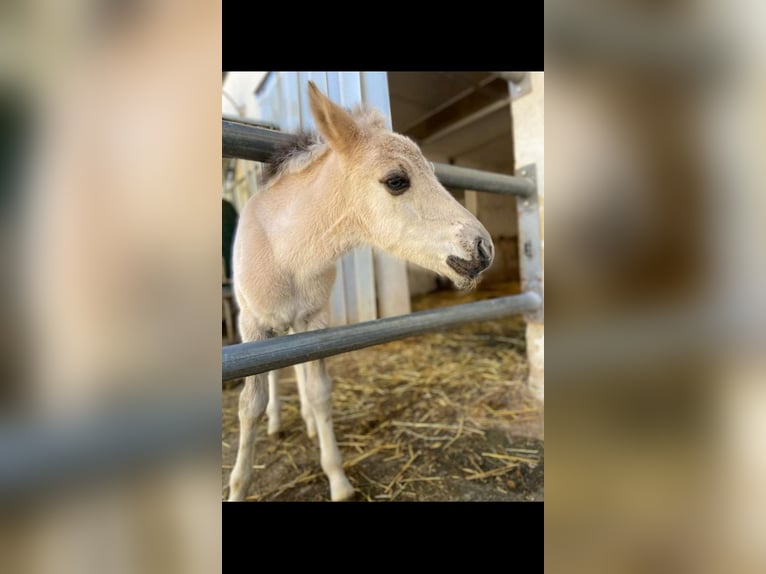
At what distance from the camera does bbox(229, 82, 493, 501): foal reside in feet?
2.57

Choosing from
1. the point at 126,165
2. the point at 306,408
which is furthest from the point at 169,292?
the point at 306,408

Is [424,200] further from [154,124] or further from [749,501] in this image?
[749,501]

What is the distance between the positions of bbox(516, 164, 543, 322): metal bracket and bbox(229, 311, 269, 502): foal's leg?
3.73ft

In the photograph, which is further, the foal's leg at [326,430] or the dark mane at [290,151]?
the foal's leg at [326,430]

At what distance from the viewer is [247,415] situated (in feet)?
2.99

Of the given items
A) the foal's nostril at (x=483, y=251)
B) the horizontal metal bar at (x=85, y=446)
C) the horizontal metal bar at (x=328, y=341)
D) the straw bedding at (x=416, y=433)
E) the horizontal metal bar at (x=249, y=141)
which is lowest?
the straw bedding at (x=416, y=433)

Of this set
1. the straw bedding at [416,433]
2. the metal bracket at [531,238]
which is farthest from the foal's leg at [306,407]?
the metal bracket at [531,238]

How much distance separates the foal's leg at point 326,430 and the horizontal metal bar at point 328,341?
0.36 metres

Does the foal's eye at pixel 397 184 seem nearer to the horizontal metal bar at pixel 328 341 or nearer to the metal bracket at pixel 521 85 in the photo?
the horizontal metal bar at pixel 328 341

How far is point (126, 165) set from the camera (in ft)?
1.23

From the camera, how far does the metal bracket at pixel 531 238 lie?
1395mm

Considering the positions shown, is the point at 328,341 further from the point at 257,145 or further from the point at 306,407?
the point at 306,407

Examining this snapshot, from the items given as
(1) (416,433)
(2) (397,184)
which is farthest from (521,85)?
(1) (416,433)

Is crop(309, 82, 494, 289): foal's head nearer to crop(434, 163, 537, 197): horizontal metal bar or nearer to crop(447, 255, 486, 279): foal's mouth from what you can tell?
crop(447, 255, 486, 279): foal's mouth
